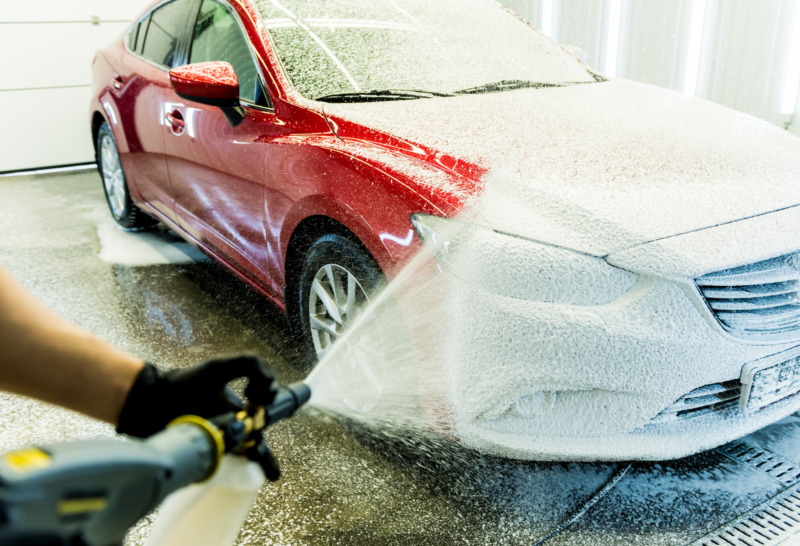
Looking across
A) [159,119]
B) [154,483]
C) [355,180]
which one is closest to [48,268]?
[159,119]

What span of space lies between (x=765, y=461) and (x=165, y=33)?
3379 millimetres

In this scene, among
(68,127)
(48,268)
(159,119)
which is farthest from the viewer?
(68,127)

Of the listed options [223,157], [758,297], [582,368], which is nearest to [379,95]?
[223,157]

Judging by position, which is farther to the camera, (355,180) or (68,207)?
(68,207)

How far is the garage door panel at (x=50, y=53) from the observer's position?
24.3ft

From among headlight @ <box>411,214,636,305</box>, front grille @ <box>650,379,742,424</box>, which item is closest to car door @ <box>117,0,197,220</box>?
headlight @ <box>411,214,636,305</box>

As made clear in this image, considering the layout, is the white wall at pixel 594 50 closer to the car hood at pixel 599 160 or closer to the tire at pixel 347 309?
the car hood at pixel 599 160

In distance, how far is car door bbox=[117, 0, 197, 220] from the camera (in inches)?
139

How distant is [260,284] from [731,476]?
184 cm

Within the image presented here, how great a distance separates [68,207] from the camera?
588 centimetres

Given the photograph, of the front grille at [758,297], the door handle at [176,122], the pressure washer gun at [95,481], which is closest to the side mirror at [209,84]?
the door handle at [176,122]

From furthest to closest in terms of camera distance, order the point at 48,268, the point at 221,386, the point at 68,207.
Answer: the point at 68,207 < the point at 48,268 < the point at 221,386

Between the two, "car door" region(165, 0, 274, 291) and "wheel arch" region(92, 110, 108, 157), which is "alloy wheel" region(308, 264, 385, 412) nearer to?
"car door" region(165, 0, 274, 291)

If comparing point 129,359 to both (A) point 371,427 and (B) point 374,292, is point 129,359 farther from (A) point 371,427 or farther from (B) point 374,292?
(A) point 371,427
